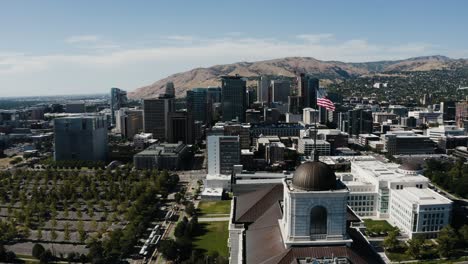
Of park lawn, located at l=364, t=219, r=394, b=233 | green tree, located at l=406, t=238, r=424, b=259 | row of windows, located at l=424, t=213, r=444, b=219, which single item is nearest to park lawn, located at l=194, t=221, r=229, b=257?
park lawn, located at l=364, t=219, r=394, b=233

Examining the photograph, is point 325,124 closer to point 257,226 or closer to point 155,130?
point 155,130

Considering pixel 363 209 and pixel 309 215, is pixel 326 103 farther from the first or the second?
pixel 363 209

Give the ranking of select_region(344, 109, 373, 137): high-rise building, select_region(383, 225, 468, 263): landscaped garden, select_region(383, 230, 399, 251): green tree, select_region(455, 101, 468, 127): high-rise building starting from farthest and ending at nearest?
select_region(455, 101, 468, 127): high-rise building → select_region(344, 109, 373, 137): high-rise building → select_region(383, 230, 399, 251): green tree → select_region(383, 225, 468, 263): landscaped garden

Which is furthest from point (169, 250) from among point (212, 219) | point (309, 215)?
point (309, 215)

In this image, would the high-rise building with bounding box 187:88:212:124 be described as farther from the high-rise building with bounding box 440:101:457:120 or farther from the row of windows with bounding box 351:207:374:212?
the row of windows with bounding box 351:207:374:212

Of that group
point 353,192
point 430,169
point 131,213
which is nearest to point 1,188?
point 131,213
